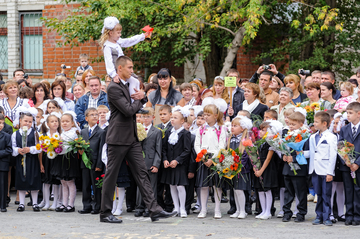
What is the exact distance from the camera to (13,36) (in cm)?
1759

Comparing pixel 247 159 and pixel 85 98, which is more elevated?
pixel 85 98

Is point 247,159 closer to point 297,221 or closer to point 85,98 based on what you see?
point 297,221

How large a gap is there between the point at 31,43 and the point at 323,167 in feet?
43.1

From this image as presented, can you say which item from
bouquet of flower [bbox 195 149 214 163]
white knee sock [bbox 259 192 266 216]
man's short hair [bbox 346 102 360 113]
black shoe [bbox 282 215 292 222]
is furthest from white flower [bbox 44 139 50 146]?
man's short hair [bbox 346 102 360 113]

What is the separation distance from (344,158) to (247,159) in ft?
4.76

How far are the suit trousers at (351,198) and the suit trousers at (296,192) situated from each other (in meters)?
0.56

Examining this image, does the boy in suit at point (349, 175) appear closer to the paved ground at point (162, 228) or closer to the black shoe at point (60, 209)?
the paved ground at point (162, 228)

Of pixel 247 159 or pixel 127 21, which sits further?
pixel 127 21

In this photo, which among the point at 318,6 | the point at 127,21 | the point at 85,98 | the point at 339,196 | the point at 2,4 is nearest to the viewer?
the point at 339,196

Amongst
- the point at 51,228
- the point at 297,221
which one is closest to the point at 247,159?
the point at 297,221

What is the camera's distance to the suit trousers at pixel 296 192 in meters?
7.41

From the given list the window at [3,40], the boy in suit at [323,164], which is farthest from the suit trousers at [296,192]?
the window at [3,40]

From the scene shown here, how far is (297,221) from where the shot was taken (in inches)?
290

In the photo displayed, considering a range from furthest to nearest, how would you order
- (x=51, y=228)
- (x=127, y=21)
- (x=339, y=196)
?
(x=127, y=21) → (x=339, y=196) → (x=51, y=228)
